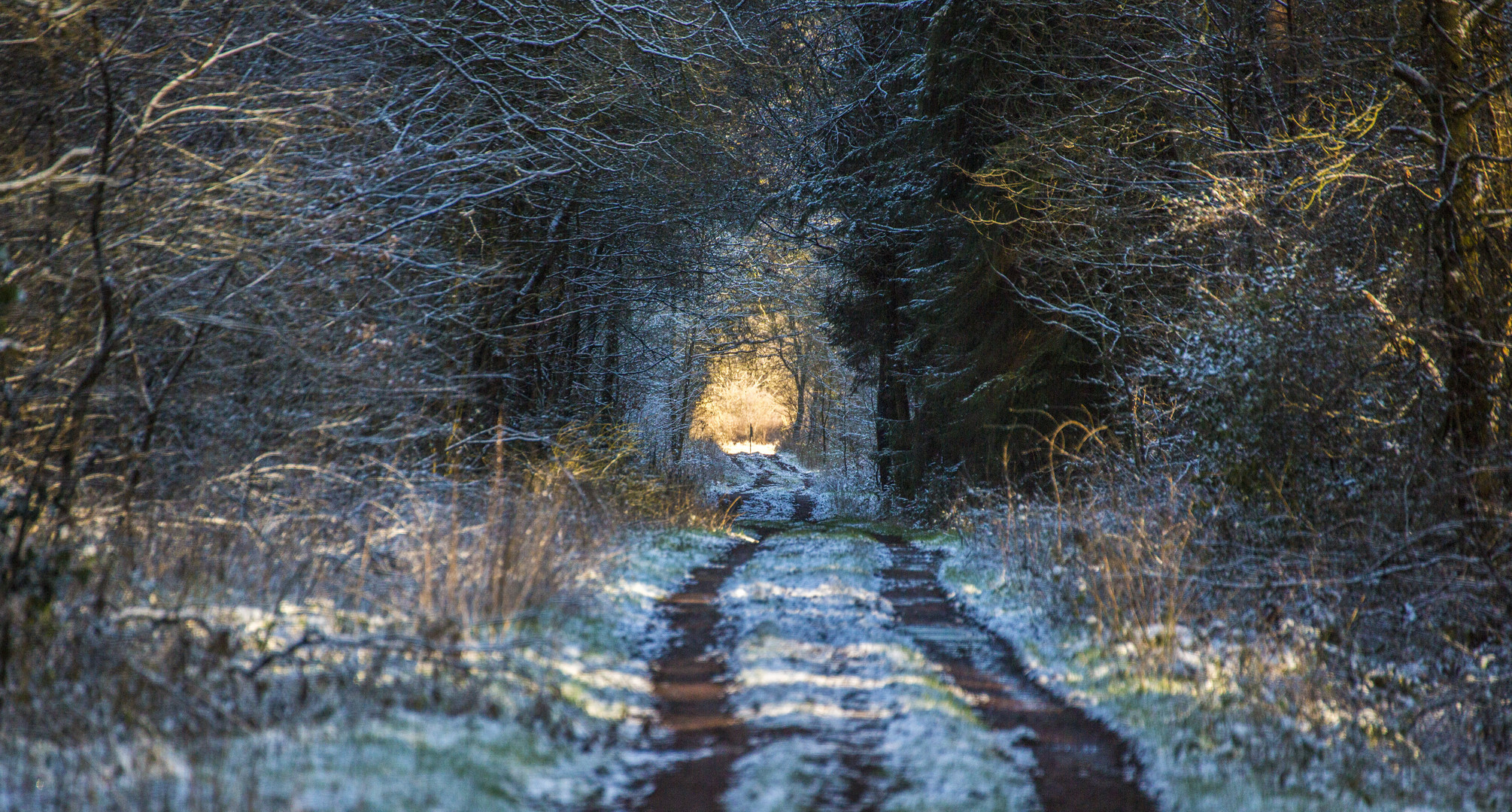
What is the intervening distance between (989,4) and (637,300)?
9675mm

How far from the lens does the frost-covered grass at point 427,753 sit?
3.92 metres

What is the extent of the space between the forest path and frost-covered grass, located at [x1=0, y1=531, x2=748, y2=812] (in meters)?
0.37

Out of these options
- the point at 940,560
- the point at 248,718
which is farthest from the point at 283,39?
the point at 940,560

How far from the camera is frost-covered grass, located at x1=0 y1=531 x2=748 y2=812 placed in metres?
3.92

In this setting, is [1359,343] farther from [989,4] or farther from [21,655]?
[21,655]

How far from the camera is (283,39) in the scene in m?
9.44

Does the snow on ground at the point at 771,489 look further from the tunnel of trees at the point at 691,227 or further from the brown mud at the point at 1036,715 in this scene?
the brown mud at the point at 1036,715

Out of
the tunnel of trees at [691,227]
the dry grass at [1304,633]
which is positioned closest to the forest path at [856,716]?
the dry grass at [1304,633]

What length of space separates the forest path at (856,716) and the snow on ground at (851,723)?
0.04 feet

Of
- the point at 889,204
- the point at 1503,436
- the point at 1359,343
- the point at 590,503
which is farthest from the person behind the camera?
the point at 889,204

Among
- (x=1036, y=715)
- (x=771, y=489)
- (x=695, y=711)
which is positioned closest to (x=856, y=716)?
(x=695, y=711)

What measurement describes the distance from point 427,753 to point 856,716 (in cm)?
250

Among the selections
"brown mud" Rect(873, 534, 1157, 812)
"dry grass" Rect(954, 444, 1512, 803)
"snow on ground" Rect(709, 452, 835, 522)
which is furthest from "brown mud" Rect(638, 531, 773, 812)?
"snow on ground" Rect(709, 452, 835, 522)

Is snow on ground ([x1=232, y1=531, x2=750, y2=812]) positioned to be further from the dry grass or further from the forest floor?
the dry grass
